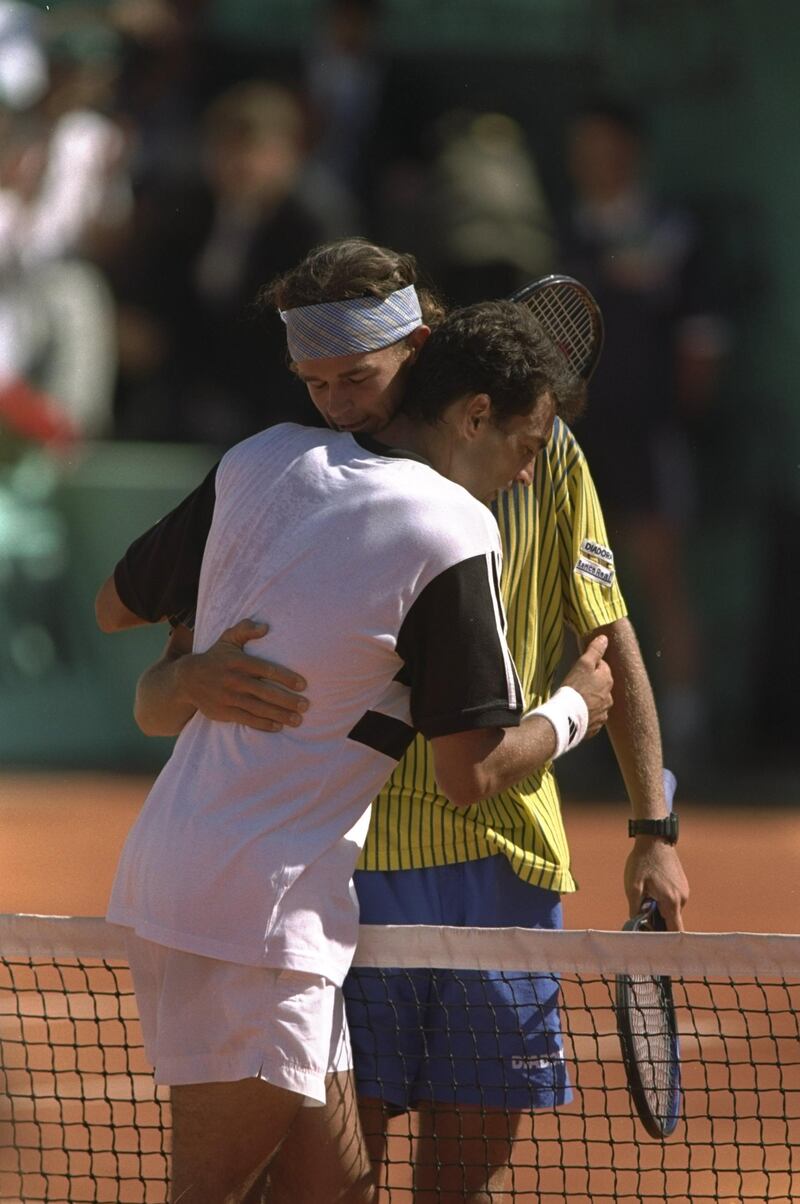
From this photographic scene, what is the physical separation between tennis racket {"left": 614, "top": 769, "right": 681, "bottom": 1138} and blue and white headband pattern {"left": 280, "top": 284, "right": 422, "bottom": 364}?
106 centimetres

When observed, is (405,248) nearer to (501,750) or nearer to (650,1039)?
(650,1039)

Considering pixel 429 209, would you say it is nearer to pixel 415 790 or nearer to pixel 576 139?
pixel 576 139

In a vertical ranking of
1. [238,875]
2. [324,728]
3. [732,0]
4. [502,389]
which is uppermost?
[732,0]

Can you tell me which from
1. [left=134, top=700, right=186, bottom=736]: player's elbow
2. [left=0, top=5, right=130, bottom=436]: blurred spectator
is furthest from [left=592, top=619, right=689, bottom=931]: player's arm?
[left=0, top=5, right=130, bottom=436]: blurred spectator

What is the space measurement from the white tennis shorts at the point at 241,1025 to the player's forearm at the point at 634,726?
886 mm

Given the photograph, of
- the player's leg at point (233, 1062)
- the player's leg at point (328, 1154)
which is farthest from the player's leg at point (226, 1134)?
the player's leg at point (328, 1154)

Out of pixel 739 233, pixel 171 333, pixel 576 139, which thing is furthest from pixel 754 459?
pixel 171 333

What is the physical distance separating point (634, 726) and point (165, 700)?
94 centimetres

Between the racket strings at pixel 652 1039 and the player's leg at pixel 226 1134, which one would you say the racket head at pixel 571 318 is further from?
the player's leg at pixel 226 1134

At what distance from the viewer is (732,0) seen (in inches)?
398

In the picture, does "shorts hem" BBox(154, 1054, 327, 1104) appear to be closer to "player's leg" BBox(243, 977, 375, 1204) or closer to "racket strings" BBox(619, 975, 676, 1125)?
"player's leg" BBox(243, 977, 375, 1204)

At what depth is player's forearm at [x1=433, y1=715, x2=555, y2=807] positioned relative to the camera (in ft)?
8.07

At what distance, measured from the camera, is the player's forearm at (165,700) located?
8.56 feet

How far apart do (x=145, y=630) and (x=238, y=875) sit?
755 centimetres
